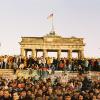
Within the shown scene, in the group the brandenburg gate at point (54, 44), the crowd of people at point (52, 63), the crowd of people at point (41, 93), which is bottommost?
the crowd of people at point (41, 93)

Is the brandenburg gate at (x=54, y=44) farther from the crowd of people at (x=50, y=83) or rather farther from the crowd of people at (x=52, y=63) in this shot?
the crowd of people at (x=50, y=83)

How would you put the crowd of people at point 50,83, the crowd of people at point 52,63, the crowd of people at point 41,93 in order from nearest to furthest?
the crowd of people at point 41,93
the crowd of people at point 50,83
the crowd of people at point 52,63

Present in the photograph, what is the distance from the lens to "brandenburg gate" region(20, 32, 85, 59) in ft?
263

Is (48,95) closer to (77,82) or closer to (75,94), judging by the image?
(75,94)

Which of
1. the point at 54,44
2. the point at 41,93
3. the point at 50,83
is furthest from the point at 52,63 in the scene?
the point at 54,44

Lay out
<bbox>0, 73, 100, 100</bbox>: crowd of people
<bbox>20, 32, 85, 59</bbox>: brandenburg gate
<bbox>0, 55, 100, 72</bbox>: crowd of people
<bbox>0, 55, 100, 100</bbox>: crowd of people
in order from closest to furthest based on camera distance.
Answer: <bbox>0, 73, 100, 100</bbox>: crowd of people
<bbox>0, 55, 100, 100</bbox>: crowd of people
<bbox>0, 55, 100, 72</bbox>: crowd of people
<bbox>20, 32, 85, 59</bbox>: brandenburg gate

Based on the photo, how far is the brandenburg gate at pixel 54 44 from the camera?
80.2 m

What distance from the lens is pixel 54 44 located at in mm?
81062

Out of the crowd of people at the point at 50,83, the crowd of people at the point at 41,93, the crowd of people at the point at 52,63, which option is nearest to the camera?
the crowd of people at the point at 41,93

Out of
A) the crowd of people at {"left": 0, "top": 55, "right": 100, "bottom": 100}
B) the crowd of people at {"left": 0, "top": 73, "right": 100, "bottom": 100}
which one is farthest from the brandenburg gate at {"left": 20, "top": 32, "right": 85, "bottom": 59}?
the crowd of people at {"left": 0, "top": 73, "right": 100, "bottom": 100}

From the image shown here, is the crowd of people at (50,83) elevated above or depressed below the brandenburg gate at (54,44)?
below

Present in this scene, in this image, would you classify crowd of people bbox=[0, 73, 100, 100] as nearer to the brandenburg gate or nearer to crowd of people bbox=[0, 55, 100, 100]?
crowd of people bbox=[0, 55, 100, 100]

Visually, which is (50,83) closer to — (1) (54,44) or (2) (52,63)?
(2) (52,63)

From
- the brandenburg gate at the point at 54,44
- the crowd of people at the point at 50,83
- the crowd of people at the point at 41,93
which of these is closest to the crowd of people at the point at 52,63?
the crowd of people at the point at 50,83
